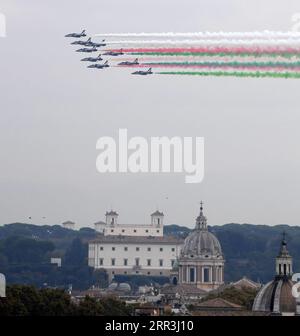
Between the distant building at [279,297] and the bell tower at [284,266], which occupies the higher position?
the bell tower at [284,266]

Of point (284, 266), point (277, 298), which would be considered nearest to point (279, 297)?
point (277, 298)

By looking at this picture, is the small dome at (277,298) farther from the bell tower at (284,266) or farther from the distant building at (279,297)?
the bell tower at (284,266)

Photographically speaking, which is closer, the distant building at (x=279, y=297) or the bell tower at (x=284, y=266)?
the distant building at (x=279, y=297)

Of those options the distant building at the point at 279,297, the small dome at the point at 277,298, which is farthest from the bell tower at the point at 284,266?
the small dome at the point at 277,298

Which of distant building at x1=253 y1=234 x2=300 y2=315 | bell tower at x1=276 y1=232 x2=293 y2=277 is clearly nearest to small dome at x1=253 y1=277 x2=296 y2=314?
distant building at x1=253 y1=234 x2=300 y2=315

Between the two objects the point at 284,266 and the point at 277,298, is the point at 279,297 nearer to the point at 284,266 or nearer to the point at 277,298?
the point at 277,298

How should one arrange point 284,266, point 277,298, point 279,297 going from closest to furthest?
point 277,298 < point 279,297 < point 284,266

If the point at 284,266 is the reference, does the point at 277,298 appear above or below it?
below

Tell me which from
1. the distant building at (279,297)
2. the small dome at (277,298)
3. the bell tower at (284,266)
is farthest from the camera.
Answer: the bell tower at (284,266)

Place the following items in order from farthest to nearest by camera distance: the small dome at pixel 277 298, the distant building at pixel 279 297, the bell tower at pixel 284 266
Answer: the bell tower at pixel 284 266 → the small dome at pixel 277 298 → the distant building at pixel 279 297
